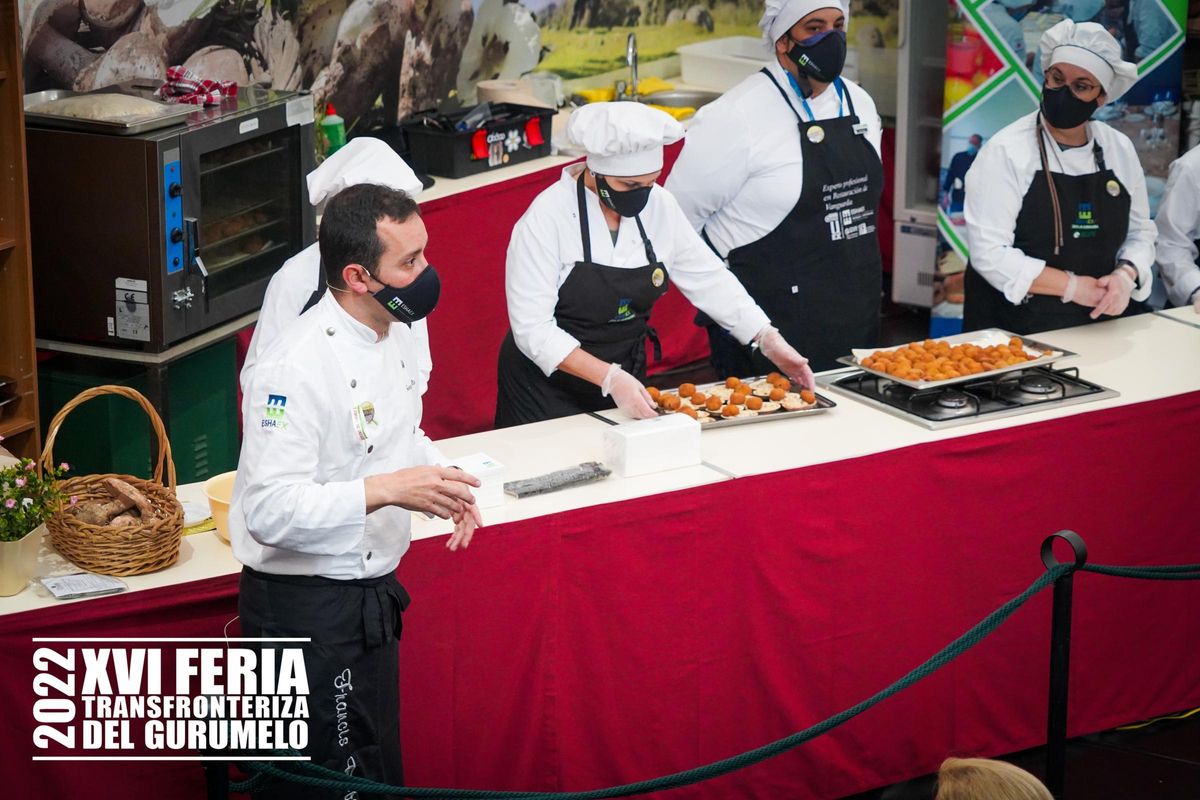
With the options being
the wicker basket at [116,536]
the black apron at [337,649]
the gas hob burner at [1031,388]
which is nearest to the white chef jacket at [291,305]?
the wicker basket at [116,536]

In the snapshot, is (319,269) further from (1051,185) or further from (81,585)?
(1051,185)

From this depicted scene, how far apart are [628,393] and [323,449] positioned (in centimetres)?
129

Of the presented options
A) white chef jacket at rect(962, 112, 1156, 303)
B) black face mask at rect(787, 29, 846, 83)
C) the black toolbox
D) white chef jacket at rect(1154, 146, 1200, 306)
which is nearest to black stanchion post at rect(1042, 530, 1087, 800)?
white chef jacket at rect(962, 112, 1156, 303)

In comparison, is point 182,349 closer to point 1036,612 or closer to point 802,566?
point 802,566

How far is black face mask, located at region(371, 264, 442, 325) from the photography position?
2852 millimetres

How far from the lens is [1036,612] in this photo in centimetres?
417

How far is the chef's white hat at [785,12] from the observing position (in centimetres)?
466

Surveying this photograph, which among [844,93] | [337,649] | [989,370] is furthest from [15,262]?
[989,370]

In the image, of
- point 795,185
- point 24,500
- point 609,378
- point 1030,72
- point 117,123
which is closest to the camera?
point 24,500

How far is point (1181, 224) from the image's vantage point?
17.2 feet

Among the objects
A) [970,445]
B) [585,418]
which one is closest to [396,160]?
[585,418]

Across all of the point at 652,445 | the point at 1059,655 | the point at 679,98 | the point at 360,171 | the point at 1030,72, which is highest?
the point at 1030,72

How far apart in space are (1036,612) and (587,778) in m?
1.35

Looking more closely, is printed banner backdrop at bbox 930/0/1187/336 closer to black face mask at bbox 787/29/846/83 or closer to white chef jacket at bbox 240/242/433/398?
black face mask at bbox 787/29/846/83
